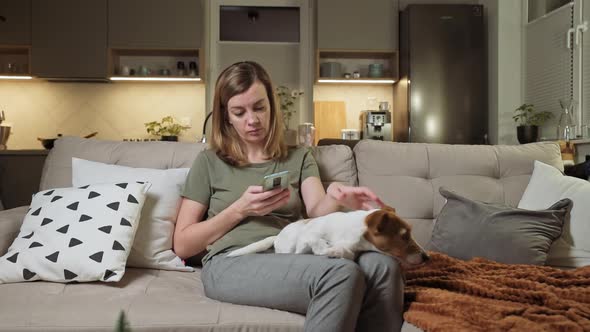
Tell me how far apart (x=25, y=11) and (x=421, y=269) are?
433cm

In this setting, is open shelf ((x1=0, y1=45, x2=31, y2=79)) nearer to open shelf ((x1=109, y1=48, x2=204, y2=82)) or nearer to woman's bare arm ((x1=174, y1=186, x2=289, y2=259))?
open shelf ((x1=109, y1=48, x2=204, y2=82))

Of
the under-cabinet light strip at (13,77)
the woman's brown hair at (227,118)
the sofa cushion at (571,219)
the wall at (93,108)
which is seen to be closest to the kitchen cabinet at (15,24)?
the under-cabinet light strip at (13,77)

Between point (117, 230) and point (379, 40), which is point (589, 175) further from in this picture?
point (379, 40)

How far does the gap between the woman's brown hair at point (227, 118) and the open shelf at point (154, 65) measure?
300 centimetres

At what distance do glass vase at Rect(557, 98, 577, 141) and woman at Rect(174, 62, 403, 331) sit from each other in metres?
2.35

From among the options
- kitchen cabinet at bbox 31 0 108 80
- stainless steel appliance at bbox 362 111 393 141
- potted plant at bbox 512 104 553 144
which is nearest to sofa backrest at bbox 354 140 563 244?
potted plant at bbox 512 104 553 144

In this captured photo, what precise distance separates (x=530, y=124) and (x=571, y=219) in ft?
8.08

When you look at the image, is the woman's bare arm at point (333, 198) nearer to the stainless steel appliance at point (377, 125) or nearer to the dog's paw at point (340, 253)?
the dog's paw at point (340, 253)

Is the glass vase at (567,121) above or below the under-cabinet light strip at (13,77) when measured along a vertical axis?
below

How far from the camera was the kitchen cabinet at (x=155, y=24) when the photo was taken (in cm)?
454

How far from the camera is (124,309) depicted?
1.29 m

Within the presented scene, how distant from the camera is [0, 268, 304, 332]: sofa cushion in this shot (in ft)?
4.12

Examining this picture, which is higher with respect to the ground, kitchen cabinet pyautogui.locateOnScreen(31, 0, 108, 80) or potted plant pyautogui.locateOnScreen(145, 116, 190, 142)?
kitchen cabinet pyautogui.locateOnScreen(31, 0, 108, 80)

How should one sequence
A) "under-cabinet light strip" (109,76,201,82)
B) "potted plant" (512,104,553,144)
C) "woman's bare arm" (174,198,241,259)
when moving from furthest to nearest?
1. "under-cabinet light strip" (109,76,201,82)
2. "potted plant" (512,104,553,144)
3. "woman's bare arm" (174,198,241,259)
